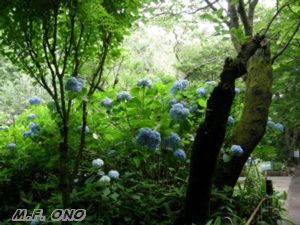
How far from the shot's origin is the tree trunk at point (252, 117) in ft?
8.60

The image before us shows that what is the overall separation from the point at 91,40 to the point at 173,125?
0.79 metres

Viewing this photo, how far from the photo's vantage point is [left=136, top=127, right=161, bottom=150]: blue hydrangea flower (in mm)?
2155

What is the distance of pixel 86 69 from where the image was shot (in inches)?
91.4

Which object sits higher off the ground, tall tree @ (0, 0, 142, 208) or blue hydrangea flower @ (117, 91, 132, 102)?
tall tree @ (0, 0, 142, 208)

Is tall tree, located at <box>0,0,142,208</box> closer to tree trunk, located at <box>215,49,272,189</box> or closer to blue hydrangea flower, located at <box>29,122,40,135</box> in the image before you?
blue hydrangea flower, located at <box>29,122,40,135</box>

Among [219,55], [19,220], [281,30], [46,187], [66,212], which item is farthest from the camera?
[219,55]

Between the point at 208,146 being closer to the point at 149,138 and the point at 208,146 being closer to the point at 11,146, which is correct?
the point at 149,138

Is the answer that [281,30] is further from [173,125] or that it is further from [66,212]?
[66,212]

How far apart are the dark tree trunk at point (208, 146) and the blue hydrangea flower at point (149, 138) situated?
Answer: 10.0 inches

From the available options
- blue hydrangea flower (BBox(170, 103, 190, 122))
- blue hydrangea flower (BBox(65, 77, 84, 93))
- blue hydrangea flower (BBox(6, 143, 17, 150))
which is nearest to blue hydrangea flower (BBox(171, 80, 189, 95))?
blue hydrangea flower (BBox(170, 103, 190, 122))

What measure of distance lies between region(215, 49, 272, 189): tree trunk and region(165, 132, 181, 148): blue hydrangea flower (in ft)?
1.47

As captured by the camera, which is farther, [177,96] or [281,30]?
[281,30]

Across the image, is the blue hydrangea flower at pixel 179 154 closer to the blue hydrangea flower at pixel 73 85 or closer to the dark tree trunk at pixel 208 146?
the dark tree trunk at pixel 208 146

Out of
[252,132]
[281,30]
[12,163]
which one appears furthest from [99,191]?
[281,30]
